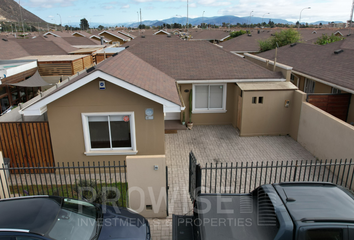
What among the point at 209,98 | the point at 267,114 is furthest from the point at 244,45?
the point at 267,114

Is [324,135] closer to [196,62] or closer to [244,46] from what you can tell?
[196,62]

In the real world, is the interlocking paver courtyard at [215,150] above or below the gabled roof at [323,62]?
below

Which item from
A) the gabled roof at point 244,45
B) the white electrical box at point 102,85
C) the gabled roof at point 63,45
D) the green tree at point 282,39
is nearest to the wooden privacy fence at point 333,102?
the white electrical box at point 102,85

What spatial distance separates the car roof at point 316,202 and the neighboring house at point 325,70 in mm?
7510

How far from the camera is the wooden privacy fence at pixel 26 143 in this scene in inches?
362

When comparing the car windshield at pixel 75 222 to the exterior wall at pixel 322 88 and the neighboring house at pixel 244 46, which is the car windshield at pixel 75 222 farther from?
the neighboring house at pixel 244 46

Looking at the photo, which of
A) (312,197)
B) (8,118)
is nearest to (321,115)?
(312,197)

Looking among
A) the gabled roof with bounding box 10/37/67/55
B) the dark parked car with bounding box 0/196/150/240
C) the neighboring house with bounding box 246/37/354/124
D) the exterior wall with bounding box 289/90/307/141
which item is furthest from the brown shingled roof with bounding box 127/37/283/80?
the gabled roof with bounding box 10/37/67/55

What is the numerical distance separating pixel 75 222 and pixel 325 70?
49.2 ft

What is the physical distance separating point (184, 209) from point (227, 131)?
6.91m

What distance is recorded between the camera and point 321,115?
10328 millimetres

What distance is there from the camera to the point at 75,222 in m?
5.14

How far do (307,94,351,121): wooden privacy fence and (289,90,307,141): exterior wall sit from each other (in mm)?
412

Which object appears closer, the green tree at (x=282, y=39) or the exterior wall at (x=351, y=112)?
the exterior wall at (x=351, y=112)
